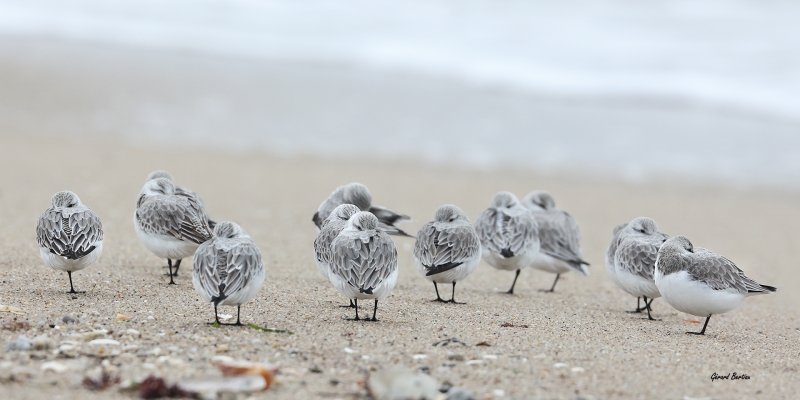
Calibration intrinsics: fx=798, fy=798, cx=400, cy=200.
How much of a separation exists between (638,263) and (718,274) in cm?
101

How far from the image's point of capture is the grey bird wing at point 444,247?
7180mm

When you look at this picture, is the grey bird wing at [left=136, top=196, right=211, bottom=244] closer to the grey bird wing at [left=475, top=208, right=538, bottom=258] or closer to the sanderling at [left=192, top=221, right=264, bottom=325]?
the sanderling at [left=192, top=221, right=264, bottom=325]

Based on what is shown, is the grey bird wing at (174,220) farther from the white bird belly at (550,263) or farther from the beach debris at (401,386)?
the white bird belly at (550,263)

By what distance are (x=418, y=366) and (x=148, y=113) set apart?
54.3 feet

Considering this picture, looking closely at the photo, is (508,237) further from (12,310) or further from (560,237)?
(12,310)

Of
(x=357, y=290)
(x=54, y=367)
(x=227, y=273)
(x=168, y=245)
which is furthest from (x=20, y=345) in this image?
(x=168, y=245)

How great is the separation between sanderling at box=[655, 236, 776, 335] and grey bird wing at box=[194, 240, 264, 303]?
10.8 ft

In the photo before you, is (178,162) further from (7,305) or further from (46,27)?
(46,27)

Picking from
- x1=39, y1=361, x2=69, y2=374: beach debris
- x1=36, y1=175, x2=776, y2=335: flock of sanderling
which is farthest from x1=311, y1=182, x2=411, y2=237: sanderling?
x1=39, y1=361, x2=69, y2=374: beach debris

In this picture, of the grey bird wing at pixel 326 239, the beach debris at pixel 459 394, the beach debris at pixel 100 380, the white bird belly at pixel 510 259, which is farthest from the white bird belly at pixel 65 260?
the white bird belly at pixel 510 259

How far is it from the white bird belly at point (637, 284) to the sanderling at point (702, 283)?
0.64m

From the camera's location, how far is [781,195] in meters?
15.9

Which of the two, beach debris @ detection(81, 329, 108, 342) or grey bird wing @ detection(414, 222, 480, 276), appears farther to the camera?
grey bird wing @ detection(414, 222, 480, 276)

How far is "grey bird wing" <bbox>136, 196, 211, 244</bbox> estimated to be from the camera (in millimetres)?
7324
